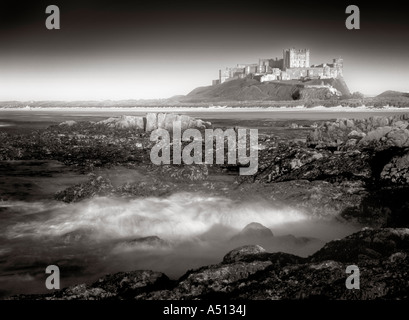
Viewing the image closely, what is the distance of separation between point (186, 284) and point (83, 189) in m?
7.00

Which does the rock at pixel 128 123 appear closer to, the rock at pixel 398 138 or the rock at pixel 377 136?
the rock at pixel 377 136

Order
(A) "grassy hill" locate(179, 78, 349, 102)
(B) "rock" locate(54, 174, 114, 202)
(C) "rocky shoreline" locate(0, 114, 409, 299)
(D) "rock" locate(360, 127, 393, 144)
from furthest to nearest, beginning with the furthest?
(A) "grassy hill" locate(179, 78, 349, 102) → (D) "rock" locate(360, 127, 393, 144) → (B) "rock" locate(54, 174, 114, 202) → (C) "rocky shoreline" locate(0, 114, 409, 299)

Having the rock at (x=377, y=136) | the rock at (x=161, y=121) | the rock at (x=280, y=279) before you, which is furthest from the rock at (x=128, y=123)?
the rock at (x=280, y=279)

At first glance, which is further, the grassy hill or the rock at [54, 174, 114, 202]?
the grassy hill

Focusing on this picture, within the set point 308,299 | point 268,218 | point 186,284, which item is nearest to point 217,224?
point 268,218

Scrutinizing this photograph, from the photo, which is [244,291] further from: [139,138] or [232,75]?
[232,75]

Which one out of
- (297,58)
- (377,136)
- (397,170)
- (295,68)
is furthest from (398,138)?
(297,58)

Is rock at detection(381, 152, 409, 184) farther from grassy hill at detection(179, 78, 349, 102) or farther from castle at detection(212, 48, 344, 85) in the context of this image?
castle at detection(212, 48, 344, 85)

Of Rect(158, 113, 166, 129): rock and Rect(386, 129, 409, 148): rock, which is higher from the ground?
Rect(158, 113, 166, 129): rock

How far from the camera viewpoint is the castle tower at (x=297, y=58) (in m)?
119

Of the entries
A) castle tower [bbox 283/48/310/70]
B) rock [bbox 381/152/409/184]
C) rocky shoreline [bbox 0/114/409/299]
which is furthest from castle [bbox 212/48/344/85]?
rock [bbox 381/152/409/184]

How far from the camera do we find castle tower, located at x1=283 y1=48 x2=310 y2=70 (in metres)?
119

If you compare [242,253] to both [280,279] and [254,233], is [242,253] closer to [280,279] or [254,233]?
[280,279]
